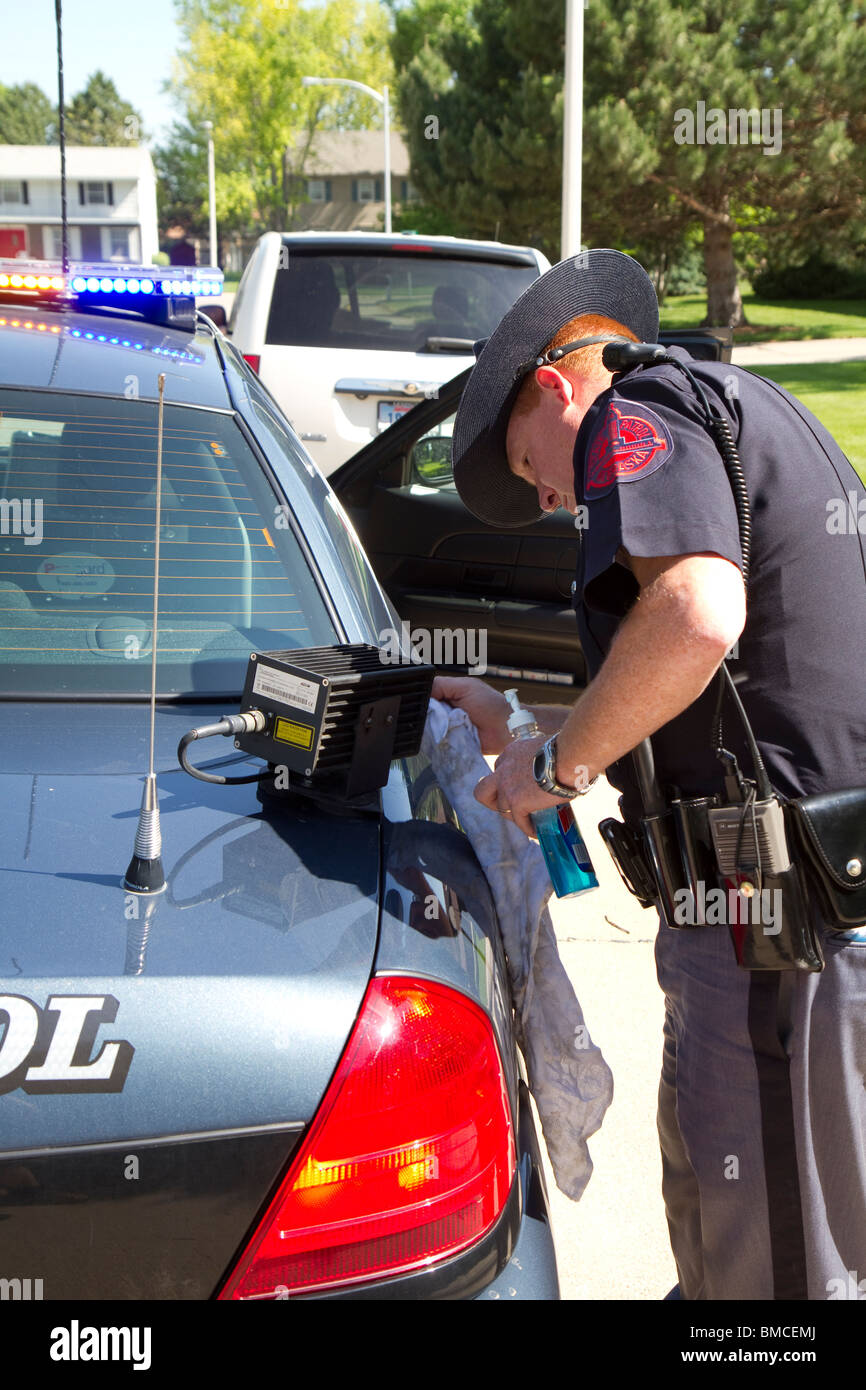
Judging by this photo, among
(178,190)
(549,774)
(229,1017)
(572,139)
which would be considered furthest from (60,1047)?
(178,190)

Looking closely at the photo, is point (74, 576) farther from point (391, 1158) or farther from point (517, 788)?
point (391, 1158)

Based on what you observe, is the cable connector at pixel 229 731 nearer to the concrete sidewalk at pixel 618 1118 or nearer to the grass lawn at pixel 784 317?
the concrete sidewalk at pixel 618 1118

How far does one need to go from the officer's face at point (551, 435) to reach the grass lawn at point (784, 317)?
2486cm

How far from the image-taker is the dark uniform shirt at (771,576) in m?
1.66

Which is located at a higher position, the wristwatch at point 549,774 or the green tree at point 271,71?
the green tree at point 271,71

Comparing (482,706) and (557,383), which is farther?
(482,706)

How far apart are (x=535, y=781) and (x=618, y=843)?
0.72 ft

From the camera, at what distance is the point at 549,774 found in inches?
69.8

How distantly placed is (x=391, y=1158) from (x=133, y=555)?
1.26 metres

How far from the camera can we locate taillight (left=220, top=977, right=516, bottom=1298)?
4.48 feet

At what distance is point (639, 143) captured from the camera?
70.1 ft

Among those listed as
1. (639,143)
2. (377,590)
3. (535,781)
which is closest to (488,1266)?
(535,781)

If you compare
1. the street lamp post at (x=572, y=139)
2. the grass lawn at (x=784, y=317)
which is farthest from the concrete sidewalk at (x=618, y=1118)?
the grass lawn at (x=784, y=317)
